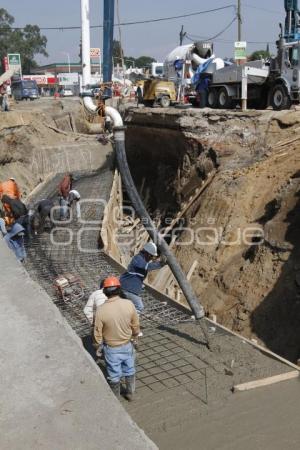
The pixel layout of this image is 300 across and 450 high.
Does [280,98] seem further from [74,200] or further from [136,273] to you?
[136,273]

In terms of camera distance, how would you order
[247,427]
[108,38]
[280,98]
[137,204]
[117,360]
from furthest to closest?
[280,98]
[108,38]
[137,204]
[117,360]
[247,427]

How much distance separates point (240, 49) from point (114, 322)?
12.5m

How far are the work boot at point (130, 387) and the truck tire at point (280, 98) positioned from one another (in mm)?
11248

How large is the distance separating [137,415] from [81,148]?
1803 cm

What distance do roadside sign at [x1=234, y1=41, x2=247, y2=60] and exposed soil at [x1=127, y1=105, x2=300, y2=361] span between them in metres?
2.18

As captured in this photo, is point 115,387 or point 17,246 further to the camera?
point 17,246

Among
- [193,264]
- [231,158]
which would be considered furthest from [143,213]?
[231,158]

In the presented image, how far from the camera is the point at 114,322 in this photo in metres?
4.54

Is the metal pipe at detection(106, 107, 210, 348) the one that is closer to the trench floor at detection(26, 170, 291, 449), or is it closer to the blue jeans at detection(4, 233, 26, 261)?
the trench floor at detection(26, 170, 291, 449)

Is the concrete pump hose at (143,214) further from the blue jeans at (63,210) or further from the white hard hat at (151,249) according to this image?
the blue jeans at (63,210)

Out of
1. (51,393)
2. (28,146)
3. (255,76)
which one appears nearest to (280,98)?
(255,76)

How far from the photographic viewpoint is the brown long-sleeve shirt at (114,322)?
4547 millimetres

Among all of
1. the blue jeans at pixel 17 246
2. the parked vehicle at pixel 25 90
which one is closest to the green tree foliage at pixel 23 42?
the parked vehicle at pixel 25 90

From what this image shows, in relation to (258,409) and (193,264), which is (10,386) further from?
(193,264)
